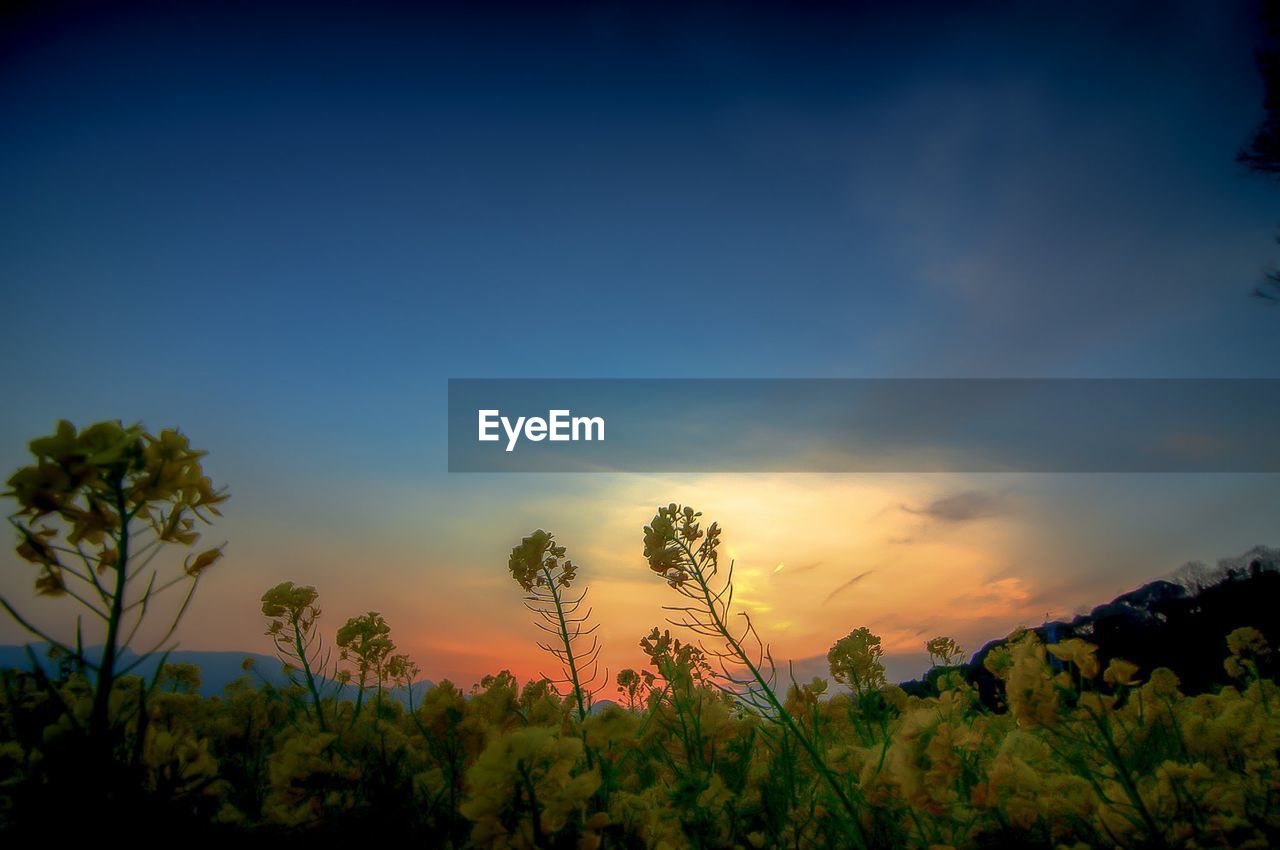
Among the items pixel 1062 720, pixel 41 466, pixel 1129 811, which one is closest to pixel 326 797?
pixel 41 466

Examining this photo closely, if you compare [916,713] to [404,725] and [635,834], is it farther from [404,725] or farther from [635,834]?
[404,725]

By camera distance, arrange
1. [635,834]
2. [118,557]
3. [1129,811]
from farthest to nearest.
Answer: [1129,811] < [635,834] < [118,557]

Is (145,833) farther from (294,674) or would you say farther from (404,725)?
(294,674)

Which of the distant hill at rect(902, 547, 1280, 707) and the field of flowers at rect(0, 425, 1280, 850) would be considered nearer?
the field of flowers at rect(0, 425, 1280, 850)

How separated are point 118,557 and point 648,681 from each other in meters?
4.05

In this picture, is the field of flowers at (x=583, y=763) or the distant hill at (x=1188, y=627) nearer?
the field of flowers at (x=583, y=763)

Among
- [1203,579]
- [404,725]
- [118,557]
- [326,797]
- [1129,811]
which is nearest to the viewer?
[118,557]

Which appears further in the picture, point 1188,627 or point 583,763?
point 1188,627

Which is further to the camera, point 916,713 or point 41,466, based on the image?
point 916,713

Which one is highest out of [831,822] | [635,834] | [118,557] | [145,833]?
[118,557]

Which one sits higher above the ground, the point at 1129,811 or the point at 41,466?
the point at 41,466

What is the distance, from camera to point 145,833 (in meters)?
1.26

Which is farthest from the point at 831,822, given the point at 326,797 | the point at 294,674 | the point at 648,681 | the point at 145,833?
the point at 294,674

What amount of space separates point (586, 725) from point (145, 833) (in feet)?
3.43
